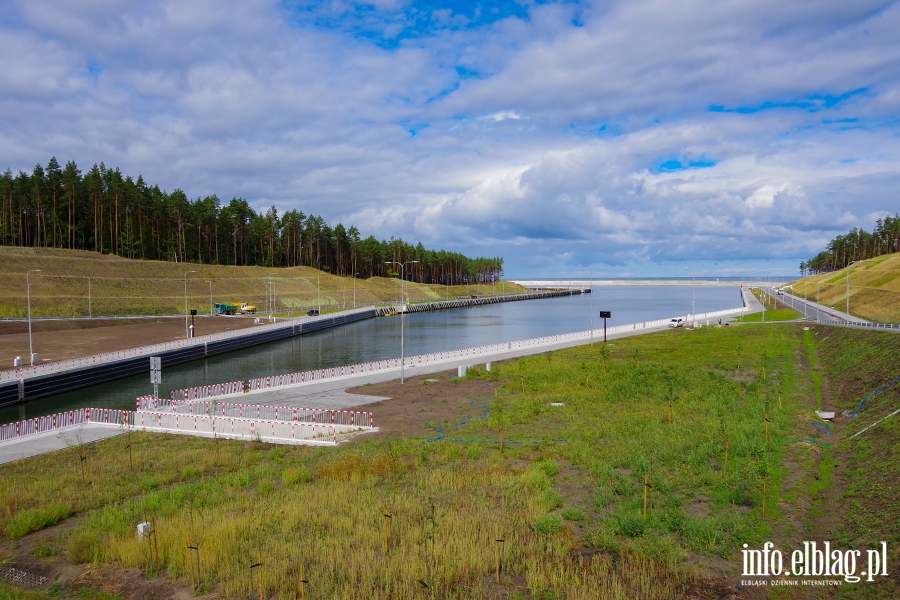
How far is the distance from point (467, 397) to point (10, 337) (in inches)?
2415

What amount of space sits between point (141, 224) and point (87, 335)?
67.8m

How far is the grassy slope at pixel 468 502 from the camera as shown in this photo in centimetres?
1348

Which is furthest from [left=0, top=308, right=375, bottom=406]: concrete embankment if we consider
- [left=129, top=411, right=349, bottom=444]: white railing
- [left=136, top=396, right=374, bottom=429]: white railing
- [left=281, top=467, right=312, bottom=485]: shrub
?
[left=281, top=467, right=312, bottom=485]: shrub

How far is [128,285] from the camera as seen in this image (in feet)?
348

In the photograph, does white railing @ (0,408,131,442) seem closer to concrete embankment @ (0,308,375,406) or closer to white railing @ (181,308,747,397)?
white railing @ (181,308,747,397)

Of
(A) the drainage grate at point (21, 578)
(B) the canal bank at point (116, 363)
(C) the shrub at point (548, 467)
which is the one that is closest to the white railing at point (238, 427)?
(C) the shrub at point (548, 467)

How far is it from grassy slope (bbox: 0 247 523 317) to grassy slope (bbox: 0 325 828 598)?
3013 inches

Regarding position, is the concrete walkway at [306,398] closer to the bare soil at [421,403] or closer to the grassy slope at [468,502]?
the bare soil at [421,403]

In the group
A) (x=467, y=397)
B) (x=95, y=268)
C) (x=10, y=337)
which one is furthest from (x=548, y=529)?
(x=95, y=268)

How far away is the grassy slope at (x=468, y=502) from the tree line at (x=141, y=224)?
4537 inches

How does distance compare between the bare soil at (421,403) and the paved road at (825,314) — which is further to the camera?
the paved road at (825,314)

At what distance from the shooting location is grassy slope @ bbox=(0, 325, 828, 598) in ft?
44.2

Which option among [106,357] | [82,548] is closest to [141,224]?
[106,357]

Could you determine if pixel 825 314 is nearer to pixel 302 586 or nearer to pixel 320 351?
pixel 320 351
